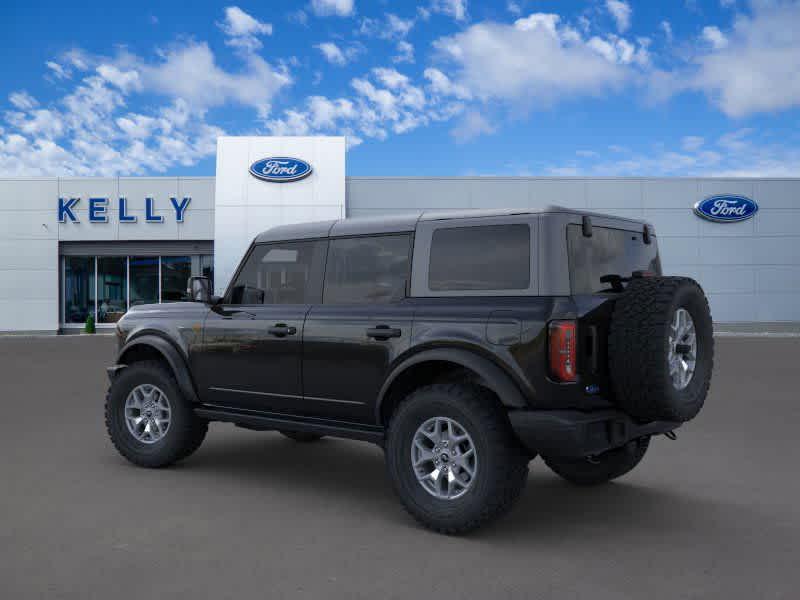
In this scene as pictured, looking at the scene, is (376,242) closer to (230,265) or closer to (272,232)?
(272,232)

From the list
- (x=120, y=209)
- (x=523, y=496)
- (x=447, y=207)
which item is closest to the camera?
(x=523, y=496)

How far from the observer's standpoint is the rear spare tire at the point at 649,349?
436 cm

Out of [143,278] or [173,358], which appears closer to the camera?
[173,358]

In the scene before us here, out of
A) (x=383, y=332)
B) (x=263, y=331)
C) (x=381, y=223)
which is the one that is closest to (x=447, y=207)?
(x=263, y=331)

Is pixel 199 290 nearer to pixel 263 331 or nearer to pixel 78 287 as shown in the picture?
pixel 263 331

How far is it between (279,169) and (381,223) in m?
25.5

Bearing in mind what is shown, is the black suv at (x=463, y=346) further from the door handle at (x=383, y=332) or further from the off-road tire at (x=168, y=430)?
the off-road tire at (x=168, y=430)

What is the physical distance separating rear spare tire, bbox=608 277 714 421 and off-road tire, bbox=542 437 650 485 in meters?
1.06

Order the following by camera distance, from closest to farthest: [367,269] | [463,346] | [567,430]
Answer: [567,430] < [463,346] < [367,269]

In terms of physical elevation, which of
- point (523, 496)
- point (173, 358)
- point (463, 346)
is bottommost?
point (523, 496)

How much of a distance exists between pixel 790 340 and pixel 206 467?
947 inches

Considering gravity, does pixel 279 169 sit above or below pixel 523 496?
above

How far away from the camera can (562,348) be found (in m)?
4.27

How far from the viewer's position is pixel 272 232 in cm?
611
